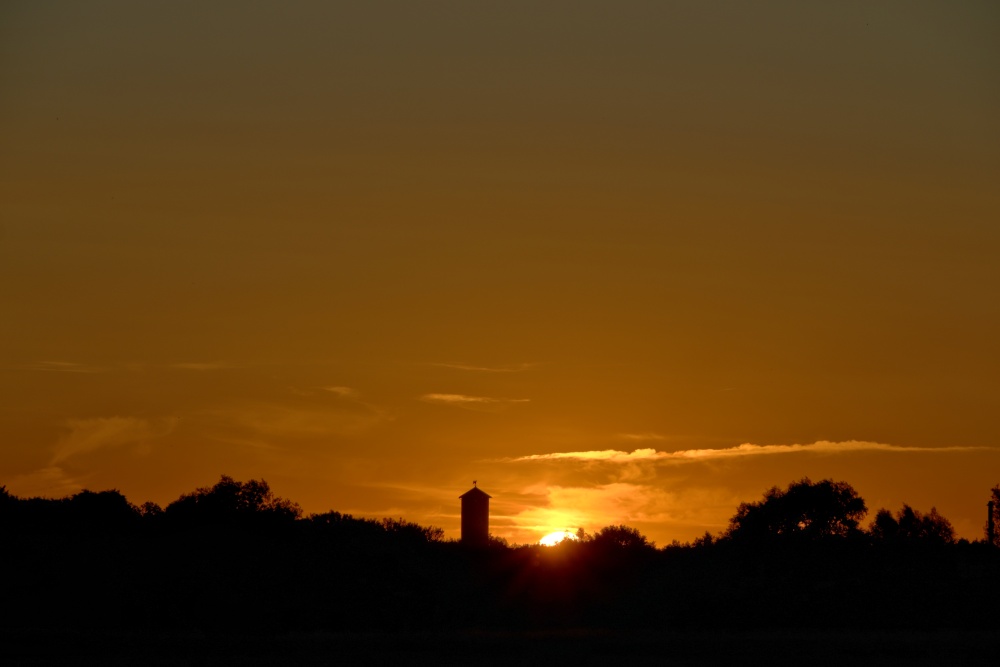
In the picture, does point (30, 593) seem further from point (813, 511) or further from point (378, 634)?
point (813, 511)

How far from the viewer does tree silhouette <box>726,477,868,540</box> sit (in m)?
59.4

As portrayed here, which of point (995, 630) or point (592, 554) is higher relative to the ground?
point (592, 554)

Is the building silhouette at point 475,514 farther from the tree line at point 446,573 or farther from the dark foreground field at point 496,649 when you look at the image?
the dark foreground field at point 496,649

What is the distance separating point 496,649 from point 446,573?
48.2 ft

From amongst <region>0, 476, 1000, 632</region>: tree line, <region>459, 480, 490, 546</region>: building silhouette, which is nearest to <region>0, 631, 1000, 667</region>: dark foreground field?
<region>0, 476, 1000, 632</region>: tree line

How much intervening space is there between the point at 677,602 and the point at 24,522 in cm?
2458

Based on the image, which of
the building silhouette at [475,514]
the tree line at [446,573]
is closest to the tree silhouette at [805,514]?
the tree line at [446,573]

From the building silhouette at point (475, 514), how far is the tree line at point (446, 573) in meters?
8.90

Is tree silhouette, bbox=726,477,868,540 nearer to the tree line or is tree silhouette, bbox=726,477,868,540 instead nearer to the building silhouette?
the tree line

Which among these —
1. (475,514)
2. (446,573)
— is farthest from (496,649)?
(475,514)

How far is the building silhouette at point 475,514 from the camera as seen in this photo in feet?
237

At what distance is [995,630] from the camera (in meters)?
48.5

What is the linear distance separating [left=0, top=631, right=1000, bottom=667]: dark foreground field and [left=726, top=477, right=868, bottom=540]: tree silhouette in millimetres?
12241

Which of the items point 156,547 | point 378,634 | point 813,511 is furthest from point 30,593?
point 813,511
